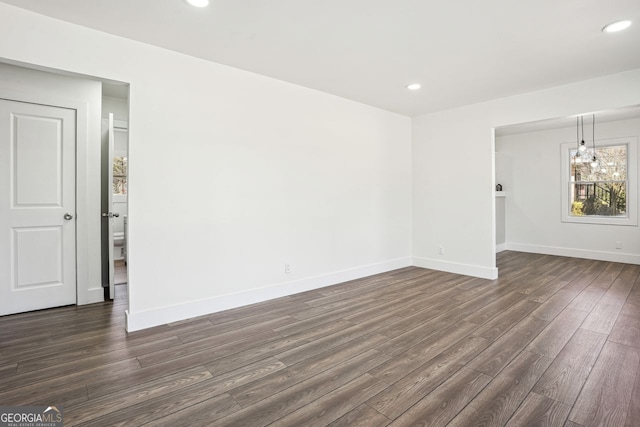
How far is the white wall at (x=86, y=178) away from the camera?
3.40 metres

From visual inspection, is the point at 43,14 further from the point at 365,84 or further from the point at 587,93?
the point at 587,93

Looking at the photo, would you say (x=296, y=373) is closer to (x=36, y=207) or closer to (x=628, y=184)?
(x=36, y=207)

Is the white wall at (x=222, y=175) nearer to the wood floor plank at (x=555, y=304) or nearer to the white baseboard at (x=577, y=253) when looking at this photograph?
the wood floor plank at (x=555, y=304)

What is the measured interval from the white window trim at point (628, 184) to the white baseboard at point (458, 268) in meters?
3.02

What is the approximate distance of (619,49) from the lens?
2.98 m

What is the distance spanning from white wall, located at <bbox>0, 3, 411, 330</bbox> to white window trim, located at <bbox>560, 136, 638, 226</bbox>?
4.27 meters

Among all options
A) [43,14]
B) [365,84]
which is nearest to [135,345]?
[43,14]

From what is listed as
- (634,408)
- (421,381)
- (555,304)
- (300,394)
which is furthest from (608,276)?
(300,394)

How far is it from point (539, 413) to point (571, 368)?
703 mm

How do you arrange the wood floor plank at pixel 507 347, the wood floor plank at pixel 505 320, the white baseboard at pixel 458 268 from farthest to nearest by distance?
the white baseboard at pixel 458 268 < the wood floor plank at pixel 505 320 < the wood floor plank at pixel 507 347

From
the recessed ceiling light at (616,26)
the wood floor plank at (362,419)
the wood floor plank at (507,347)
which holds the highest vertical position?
the recessed ceiling light at (616,26)

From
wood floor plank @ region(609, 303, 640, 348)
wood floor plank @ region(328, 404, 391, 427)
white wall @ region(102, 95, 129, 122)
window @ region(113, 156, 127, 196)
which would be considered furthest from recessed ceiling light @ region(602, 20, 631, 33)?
window @ region(113, 156, 127, 196)

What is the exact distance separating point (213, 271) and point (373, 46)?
2.64 meters

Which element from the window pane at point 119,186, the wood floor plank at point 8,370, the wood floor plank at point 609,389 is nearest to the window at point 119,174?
the window pane at point 119,186
